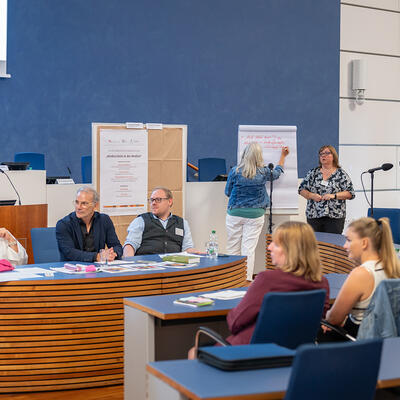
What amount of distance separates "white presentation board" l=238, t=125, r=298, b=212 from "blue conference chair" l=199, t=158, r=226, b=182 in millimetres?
1547

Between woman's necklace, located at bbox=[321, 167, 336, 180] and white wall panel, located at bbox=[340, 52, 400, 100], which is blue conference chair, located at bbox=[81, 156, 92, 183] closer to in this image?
woman's necklace, located at bbox=[321, 167, 336, 180]

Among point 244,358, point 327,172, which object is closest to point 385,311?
point 244,358

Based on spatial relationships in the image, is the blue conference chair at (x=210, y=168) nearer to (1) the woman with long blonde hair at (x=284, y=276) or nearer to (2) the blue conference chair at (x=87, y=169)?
(2) the blue conference chair at (x=87, y=169)

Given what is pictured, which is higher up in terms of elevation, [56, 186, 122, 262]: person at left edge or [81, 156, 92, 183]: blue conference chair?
[81, 156, 92, 183]: blue conference chair

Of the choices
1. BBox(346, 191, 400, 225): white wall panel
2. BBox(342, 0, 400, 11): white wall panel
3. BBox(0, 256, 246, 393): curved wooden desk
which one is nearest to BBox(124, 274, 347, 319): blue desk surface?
BBox(0, 256, 246, 393): curved wooden desk

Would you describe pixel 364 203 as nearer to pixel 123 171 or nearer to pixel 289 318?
pixel 123 171

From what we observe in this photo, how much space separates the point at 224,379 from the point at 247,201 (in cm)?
565

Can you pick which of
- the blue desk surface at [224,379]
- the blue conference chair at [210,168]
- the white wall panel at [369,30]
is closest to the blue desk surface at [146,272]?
the blue desk surface at [224,379]

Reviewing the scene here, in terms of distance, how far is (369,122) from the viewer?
12664 millimetres

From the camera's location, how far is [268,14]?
38.2ft

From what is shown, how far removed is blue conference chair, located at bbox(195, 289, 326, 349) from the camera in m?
2.90

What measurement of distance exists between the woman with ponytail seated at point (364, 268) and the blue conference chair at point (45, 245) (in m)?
→ 2.91

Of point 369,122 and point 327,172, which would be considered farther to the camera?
point 369,122

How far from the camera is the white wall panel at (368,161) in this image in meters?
12.5
